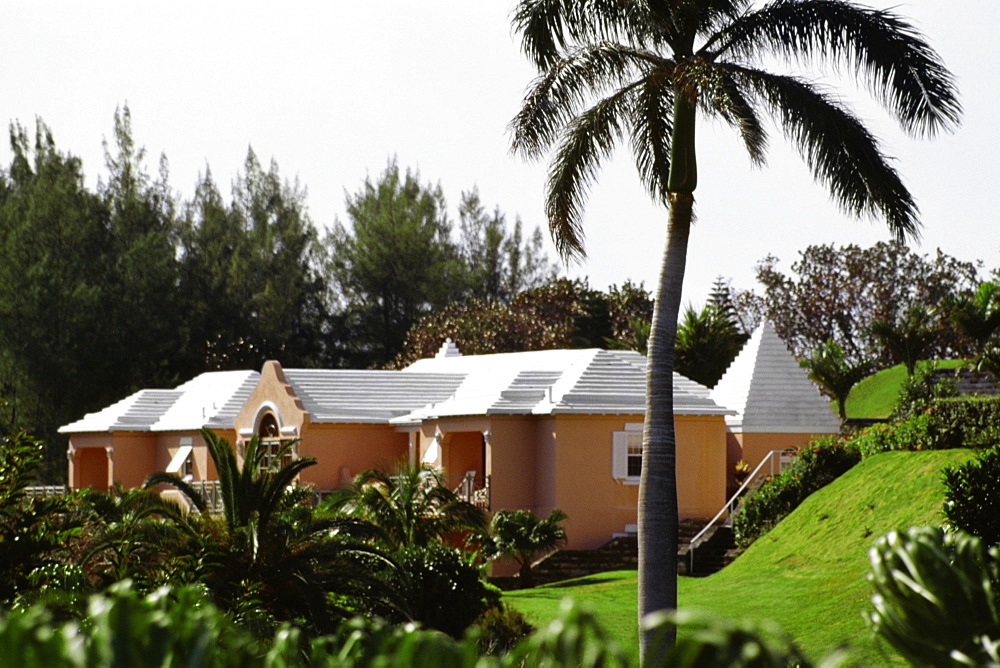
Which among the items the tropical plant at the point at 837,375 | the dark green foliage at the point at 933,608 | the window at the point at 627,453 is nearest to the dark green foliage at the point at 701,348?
the tropical plant at the point at 837,375

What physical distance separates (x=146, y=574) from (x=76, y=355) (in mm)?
37714

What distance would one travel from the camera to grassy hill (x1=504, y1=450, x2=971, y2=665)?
18297 millimetres

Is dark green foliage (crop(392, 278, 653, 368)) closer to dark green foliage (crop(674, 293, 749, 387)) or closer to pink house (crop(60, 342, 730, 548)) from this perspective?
dark green foliage (crop(674, 293, 749, 387))

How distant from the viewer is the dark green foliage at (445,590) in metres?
18.7

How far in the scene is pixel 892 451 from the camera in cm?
2531

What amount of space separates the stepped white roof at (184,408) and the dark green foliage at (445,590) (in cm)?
1988

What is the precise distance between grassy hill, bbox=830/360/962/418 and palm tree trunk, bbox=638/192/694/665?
38.3m

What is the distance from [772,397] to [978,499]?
17.2 meters

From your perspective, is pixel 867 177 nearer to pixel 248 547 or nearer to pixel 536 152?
pixel 536 152

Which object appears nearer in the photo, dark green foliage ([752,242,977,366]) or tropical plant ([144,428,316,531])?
tropical plant ([144,428,316,531])

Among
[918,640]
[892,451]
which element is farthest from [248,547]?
[892,451]

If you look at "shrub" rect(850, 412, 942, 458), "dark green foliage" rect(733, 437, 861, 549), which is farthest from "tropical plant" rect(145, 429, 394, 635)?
"shrub" rect(850, 412, 942, 458)

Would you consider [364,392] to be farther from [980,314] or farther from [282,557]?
[282,557]

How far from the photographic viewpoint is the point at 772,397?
111ft
